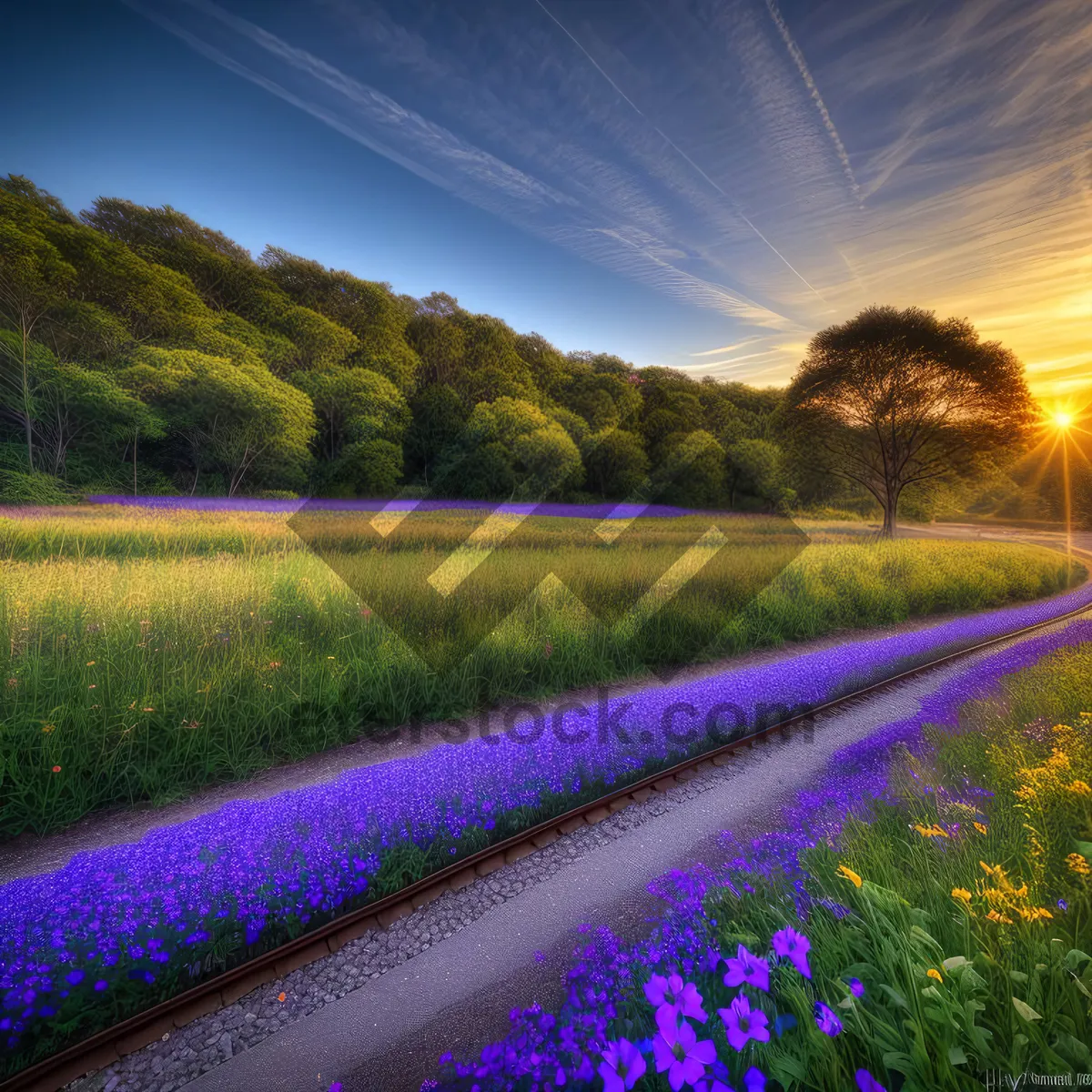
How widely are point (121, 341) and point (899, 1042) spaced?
2578cm

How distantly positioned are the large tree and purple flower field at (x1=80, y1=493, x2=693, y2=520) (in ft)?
30.9

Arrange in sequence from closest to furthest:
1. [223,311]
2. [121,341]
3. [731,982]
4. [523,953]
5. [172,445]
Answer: [731,982] < [523,953] < [121,341] < [172,445] < [223,311]

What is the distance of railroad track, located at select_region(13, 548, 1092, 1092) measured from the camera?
7.89 ft

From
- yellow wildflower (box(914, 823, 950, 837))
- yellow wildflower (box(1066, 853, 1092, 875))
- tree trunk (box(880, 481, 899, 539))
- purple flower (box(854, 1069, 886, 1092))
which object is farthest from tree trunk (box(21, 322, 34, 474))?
tree trunk (box(880, 481, 899, 539))

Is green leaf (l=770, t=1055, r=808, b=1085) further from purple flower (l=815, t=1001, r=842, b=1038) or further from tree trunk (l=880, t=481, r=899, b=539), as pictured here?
tree trunk (l=880, t=481, r=899, b=539)

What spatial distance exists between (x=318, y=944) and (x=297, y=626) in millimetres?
4799

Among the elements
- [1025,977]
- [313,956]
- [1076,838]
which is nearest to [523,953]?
[313,956]

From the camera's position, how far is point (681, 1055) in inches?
50.4

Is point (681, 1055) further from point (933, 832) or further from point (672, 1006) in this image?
point (933, 832)

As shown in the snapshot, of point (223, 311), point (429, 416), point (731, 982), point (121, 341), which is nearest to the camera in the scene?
point (731, 982)

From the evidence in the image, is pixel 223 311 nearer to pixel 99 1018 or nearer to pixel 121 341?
pixel 121 341

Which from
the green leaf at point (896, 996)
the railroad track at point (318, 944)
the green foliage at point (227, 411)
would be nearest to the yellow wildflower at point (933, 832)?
the green leaf at point (896, 996)

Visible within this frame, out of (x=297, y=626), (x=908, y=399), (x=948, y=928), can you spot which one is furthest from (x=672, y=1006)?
(x=908, y=399)

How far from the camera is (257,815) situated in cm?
376
